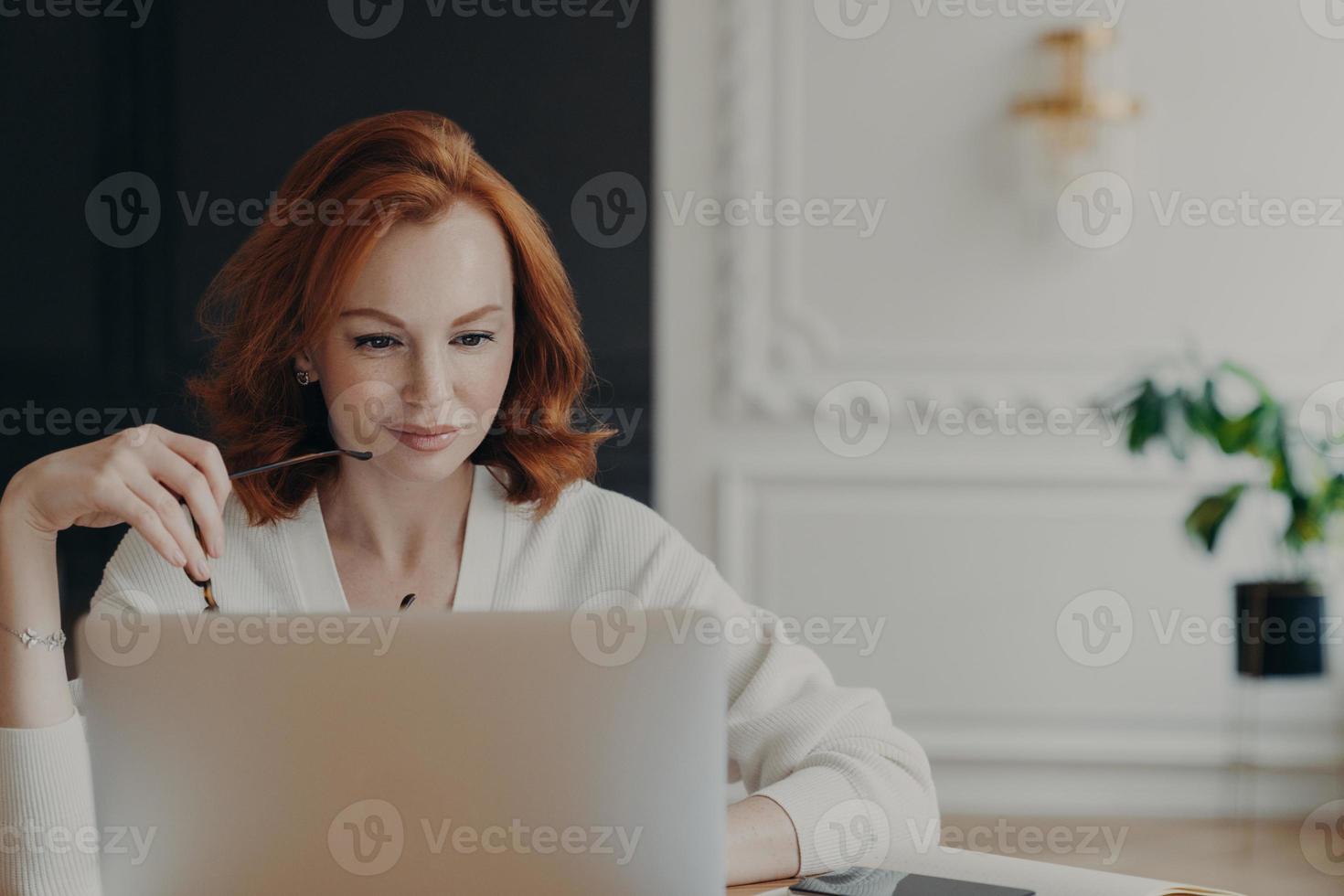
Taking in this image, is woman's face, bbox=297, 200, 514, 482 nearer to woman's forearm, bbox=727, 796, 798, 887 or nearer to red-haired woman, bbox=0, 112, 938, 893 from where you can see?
red-haired woman, bbox=0, 112, 938, 893

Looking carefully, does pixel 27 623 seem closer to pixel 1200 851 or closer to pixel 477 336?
pixel 477 336

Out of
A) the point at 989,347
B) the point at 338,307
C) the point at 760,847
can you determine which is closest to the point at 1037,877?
the point at 760,847

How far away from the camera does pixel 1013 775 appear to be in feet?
10.2

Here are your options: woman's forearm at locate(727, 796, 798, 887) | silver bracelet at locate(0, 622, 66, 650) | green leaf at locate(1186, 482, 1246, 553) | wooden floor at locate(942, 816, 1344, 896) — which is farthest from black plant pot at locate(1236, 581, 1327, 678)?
silver bracelet at locate(0, 622, 66, 650)

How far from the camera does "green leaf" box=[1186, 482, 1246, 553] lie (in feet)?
9.16

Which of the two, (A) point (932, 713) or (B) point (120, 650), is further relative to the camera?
(A) point (932, 713)

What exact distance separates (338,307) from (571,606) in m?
0.43

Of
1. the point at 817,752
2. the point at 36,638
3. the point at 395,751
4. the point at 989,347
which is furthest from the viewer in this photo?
the point at 989,347

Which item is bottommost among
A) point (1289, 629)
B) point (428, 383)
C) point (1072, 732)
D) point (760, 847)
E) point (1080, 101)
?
point (1072, 732)

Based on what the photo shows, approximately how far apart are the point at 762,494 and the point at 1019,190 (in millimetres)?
895

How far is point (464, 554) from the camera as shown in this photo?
1.54 metres

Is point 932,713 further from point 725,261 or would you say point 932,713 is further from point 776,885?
point 776,885

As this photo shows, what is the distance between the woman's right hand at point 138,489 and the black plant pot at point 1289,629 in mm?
2337

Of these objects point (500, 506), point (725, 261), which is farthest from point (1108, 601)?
point (500, 506)
